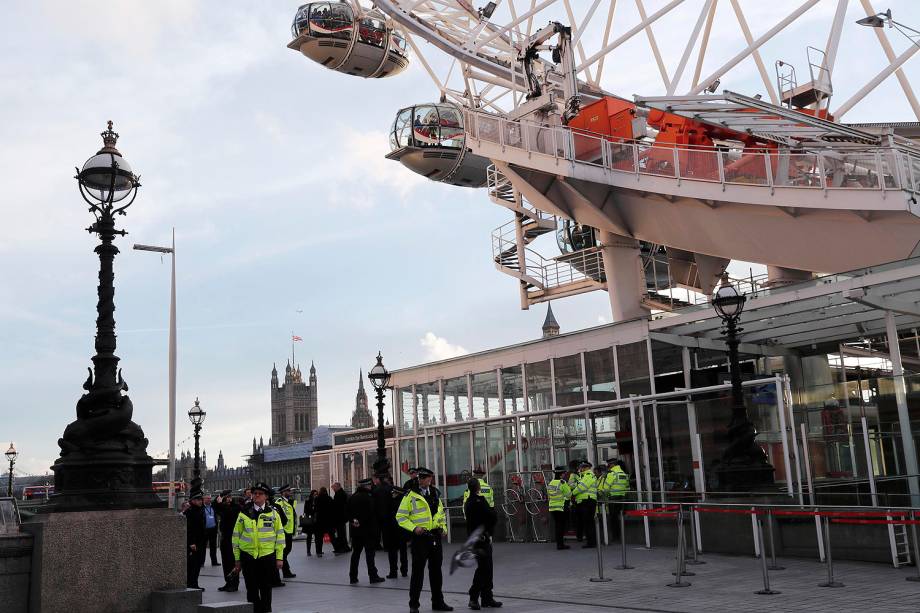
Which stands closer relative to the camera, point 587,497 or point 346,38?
point 587,497

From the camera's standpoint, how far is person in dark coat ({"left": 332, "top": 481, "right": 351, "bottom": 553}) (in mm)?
21734

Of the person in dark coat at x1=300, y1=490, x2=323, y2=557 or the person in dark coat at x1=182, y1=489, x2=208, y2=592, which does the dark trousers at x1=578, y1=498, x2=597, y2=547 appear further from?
the person in dark coat at x1=300, y1=490, x2=323, y2=557

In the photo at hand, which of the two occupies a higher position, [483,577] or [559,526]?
[559,526]

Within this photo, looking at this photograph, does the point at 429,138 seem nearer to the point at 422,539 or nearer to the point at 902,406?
the point at 902,406

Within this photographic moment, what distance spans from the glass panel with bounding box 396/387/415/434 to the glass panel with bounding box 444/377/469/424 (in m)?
1.94

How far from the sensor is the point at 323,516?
74.4ft

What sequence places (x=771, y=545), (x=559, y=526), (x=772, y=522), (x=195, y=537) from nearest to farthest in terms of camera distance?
1. (x=771, y=545)
2. (x=772, y=522)
3. (x=195, y=537)
4. (x=559, y=526)

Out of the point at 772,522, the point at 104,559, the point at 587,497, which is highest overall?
the point at 587,497

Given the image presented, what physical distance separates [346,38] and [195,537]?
28273 mm

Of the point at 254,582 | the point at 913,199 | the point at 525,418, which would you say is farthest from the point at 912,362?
the point at 254,582

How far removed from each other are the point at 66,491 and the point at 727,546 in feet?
35.9

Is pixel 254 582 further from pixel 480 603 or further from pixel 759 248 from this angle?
pixel 759 248

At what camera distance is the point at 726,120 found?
24.4m

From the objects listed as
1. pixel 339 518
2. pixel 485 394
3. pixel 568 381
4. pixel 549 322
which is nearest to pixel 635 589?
pixel 339 518
